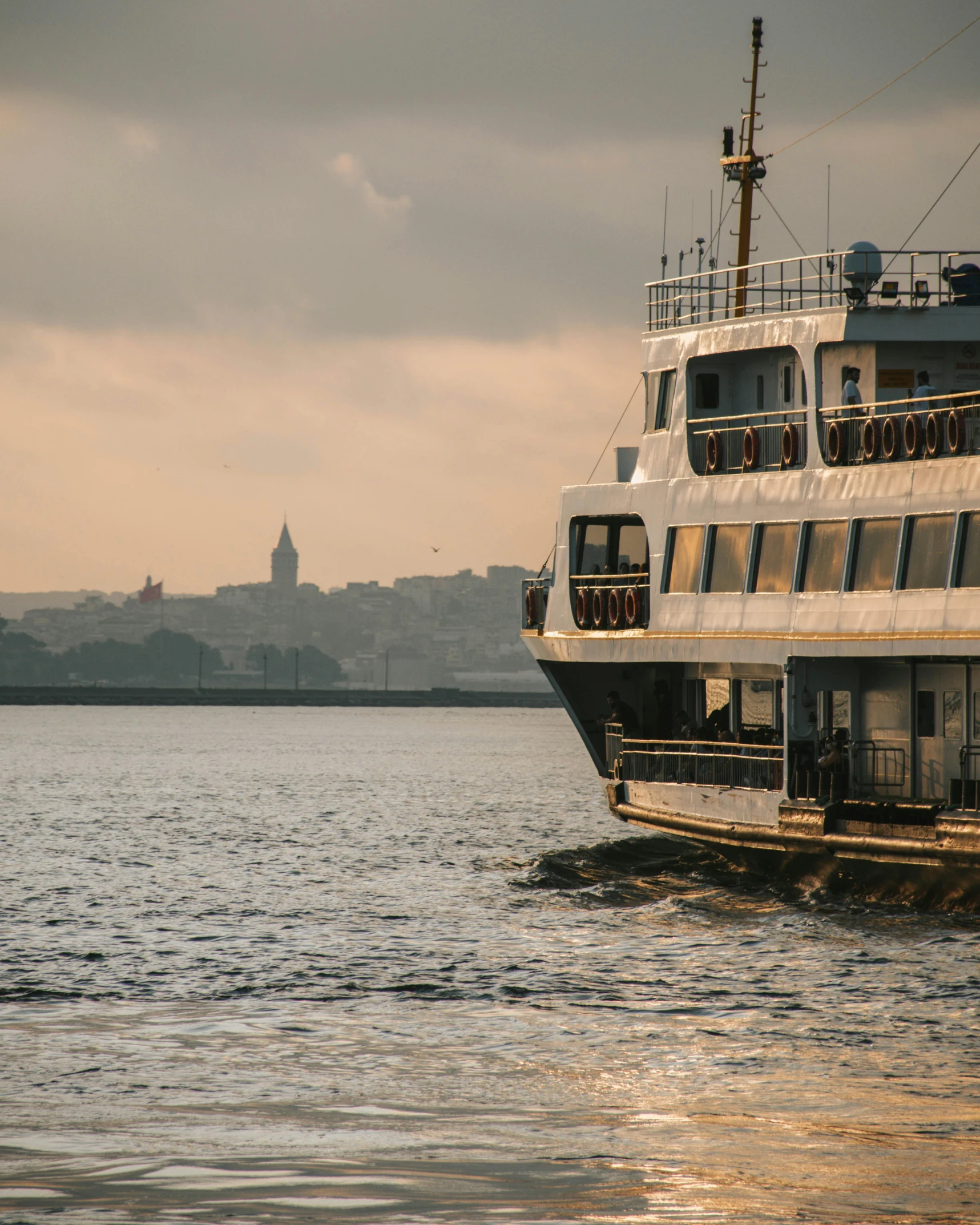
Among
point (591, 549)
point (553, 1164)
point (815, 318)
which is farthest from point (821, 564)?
point (553, 1164)

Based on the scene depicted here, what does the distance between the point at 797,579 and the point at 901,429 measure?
325 centimetres

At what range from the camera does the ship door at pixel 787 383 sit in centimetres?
2997

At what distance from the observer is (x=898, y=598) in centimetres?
2509

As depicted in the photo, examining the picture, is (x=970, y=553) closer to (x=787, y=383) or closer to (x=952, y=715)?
(x=952, y=715)

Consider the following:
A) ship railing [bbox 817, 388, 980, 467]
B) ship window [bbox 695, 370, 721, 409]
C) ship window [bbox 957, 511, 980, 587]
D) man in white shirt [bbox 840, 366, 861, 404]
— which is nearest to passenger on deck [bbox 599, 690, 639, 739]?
ship window [bbox 695, 370, 721, 409]

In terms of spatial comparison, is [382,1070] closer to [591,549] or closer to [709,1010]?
[709,1010]

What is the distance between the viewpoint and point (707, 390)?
3183 cm

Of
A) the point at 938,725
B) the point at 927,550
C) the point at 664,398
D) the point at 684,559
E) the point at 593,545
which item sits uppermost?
the point at 664,398

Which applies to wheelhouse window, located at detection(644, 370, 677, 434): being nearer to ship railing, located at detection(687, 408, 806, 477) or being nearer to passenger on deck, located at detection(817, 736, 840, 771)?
ship railing, located at detection(687, 408, 806, 477)

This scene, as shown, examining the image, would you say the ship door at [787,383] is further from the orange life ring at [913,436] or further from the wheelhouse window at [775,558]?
the orange life ring at [913,436]

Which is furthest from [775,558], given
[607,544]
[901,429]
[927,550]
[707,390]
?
[607,544]

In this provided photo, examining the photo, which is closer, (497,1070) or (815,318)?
(497,1070)

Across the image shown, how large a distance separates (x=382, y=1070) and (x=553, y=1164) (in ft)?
Answer: 13.8

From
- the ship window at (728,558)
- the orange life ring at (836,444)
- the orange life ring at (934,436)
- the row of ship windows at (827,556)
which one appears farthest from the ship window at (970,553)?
the ship window at (728,558)
